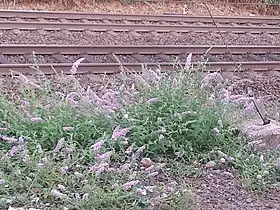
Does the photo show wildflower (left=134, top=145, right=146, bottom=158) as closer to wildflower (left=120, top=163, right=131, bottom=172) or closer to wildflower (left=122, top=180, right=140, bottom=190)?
wildflower (left=120, top=163, right=131, bottom=172)

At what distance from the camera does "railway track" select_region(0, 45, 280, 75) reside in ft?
31.4

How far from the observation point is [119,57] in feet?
35.1

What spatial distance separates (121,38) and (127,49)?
4.47 ft

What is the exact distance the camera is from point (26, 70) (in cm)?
904

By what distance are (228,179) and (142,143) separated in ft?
2.59

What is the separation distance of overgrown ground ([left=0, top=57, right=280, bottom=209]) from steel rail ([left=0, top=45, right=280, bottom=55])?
4152 mm

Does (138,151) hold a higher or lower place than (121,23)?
higher

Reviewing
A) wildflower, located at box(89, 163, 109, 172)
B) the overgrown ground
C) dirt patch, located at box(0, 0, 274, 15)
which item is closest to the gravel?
dirt patch, located at box(0, 0, 274, 15)

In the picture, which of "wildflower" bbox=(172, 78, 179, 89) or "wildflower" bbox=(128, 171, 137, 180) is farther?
"wildflower" bbox=(172, 78, 179, 89)

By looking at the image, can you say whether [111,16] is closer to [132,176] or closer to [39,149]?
[39,149]

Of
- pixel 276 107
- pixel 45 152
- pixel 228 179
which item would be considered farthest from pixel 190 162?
pixel 276 107

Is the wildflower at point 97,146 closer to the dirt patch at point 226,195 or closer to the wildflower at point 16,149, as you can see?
the wildflower at point 16,149

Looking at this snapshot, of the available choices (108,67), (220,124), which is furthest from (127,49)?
(220,124)

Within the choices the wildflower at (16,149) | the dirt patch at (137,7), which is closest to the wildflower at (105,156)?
the wildflower at (16,149)
